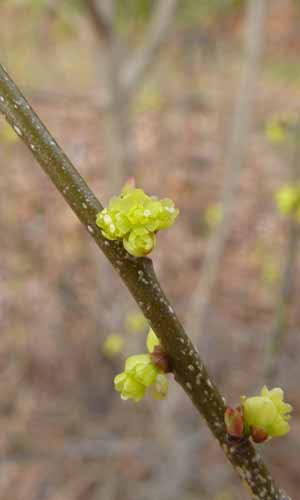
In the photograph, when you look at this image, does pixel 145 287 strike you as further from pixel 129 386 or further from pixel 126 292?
pixel 126 292

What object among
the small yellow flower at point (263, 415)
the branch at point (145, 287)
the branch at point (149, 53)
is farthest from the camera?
the branch at point (149, 53)

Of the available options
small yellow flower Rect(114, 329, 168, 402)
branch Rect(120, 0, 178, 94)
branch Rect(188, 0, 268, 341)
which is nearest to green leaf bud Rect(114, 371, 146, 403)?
small yellow flower Rect(114, 329, 168, 402)

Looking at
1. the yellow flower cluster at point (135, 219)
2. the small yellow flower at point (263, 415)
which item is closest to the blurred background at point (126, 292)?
the small yellow flower at point (263, 415)

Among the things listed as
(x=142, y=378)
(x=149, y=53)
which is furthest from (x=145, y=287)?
(x=149, y=53)

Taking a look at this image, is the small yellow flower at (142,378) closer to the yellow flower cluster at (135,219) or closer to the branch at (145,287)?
the branch at (145,287)

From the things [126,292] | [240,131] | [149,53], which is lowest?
[126,292]

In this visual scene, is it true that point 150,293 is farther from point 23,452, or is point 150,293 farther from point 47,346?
point 47,346
